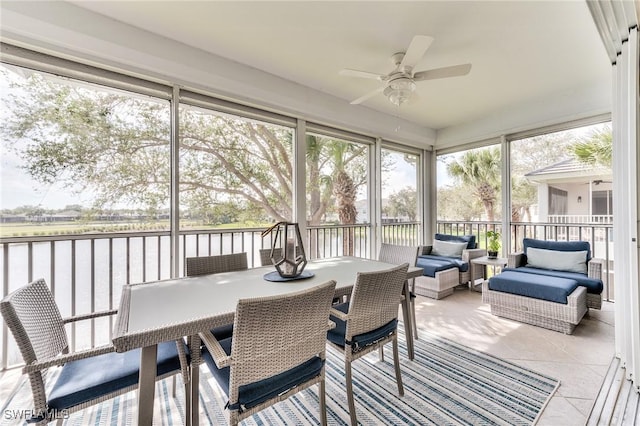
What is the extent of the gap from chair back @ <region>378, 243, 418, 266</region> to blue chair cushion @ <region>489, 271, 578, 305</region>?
4.04 feet

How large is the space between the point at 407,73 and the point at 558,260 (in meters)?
2.92

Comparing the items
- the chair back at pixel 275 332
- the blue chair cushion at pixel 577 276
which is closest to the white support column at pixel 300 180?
the chair back at pixel 275 332

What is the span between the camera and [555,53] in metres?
2.85

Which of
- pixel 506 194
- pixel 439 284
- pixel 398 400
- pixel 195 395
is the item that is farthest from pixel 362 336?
pixel 506 194

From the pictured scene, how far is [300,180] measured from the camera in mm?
3725

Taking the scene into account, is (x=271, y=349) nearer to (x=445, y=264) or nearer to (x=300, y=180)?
(x=300, y=180)

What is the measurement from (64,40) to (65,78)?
1.05ft

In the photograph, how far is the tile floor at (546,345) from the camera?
1803mm

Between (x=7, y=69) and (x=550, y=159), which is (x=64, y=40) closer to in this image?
(x=7, y=69)

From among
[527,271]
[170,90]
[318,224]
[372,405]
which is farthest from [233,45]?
[527,271]

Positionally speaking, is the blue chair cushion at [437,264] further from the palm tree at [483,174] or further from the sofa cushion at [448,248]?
the palm tree at [483,174]

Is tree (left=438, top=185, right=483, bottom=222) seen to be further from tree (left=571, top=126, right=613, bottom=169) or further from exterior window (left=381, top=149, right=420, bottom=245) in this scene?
tree (left=571, top=126, right=613, bottom=169)

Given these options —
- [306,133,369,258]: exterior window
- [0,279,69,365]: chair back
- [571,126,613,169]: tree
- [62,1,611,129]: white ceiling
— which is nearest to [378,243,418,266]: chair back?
[306,133,369,258]: exterior window

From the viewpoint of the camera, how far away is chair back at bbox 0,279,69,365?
112 cm
